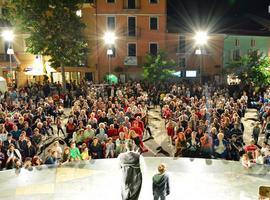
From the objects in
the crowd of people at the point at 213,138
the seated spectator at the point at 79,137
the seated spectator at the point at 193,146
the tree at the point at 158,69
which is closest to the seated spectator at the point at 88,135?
the seated spectator at the point at 79,137

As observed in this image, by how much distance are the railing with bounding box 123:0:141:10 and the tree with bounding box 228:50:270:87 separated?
11843 millimetres

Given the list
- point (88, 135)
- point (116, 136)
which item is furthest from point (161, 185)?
point (116, 136)

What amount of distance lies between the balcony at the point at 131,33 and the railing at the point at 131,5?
2.00 metres

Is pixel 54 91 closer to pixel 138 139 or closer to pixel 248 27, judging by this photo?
pixel 138 139

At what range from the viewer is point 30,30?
101 ft

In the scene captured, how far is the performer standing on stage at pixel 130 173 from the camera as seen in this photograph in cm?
778

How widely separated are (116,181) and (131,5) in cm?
2944

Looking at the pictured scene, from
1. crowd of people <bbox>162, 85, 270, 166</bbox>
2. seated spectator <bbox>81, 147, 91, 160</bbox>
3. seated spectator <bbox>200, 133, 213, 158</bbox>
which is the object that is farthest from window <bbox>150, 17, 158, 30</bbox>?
seated spectator <bbox>81, 147, 91, 160</bbox>

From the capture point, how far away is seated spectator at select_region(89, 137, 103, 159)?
40.2ft

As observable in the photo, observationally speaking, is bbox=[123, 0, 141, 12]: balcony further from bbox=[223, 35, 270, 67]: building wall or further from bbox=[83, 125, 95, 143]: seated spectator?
bbox=[83, 125, 95, 143]: seated spectator

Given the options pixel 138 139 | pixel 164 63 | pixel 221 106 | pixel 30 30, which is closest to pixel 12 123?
pixel 138 139

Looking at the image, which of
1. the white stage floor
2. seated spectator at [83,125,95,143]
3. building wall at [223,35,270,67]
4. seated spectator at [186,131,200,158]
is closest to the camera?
the white stage floor

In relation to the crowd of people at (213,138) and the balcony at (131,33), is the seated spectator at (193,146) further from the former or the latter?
the balcony at (131,33)

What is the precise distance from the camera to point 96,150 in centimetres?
1226
